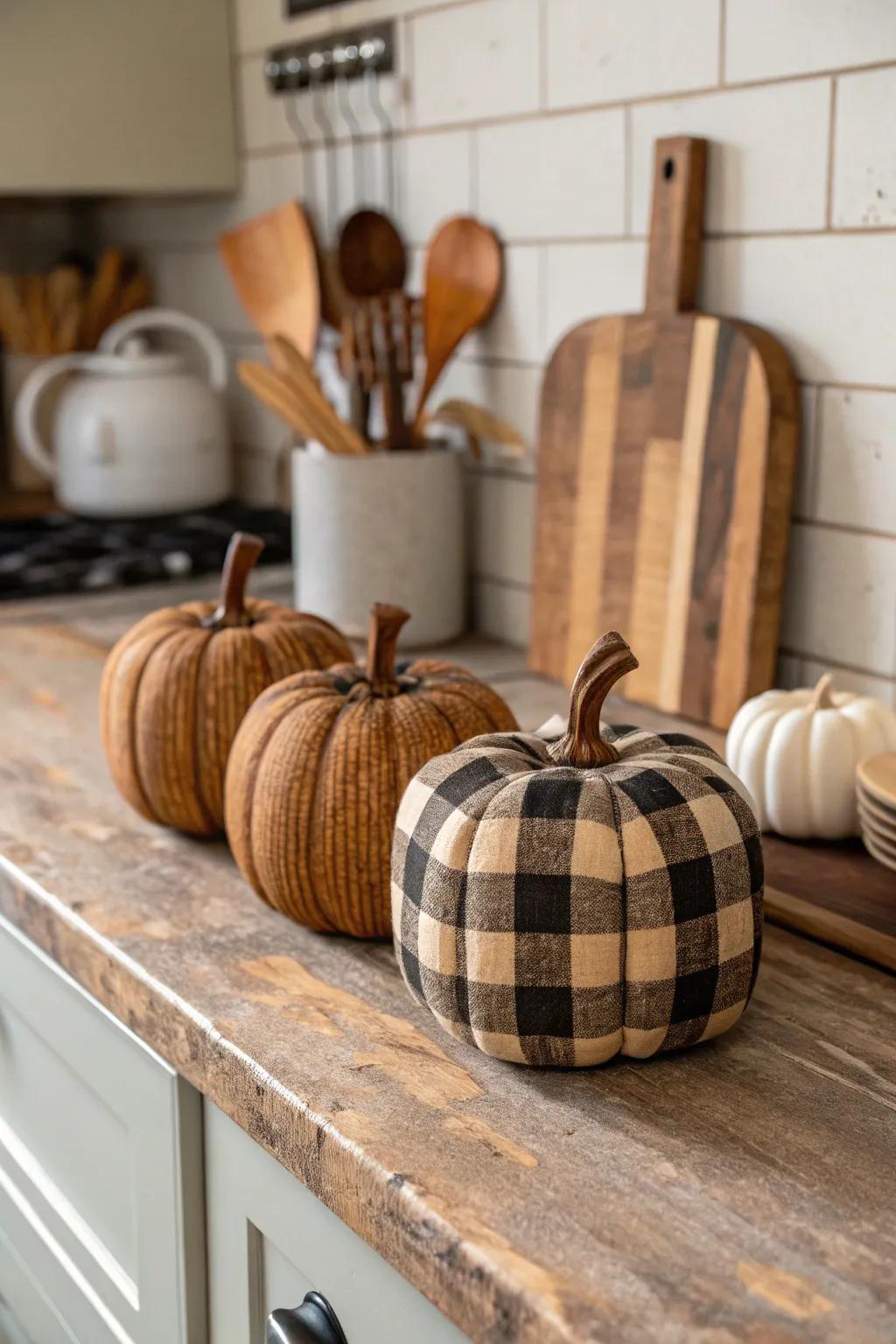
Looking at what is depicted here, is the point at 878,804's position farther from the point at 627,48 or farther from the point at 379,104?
the point at 379,104

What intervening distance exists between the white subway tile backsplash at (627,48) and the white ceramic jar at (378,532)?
1.16ft

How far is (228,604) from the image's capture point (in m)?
0.94

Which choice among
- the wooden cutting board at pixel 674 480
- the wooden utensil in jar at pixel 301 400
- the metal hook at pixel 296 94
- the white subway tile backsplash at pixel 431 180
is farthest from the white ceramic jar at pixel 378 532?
the metal hook at pixel 296 94

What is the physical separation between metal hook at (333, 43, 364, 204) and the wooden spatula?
0.08 m

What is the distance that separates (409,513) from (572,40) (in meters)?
0.44

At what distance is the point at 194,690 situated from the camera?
898 mm

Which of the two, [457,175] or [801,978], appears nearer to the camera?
[801,978]

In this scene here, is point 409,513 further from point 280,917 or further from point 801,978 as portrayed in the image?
point 801,978

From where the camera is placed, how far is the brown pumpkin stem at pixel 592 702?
0.65 m

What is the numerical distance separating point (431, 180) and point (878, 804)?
889 mm

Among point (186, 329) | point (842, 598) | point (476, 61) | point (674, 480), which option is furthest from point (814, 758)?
point (186, 329)

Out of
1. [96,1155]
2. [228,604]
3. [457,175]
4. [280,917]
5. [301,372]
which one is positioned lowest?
[96,1155]

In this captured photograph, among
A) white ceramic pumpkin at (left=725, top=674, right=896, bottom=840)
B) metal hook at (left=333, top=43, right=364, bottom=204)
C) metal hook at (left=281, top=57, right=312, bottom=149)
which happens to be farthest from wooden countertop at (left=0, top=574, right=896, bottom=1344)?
metal hook at (left=281, top=57, right=312, bottom=149)

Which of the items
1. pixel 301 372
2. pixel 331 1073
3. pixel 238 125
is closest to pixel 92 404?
pixel 238 125
